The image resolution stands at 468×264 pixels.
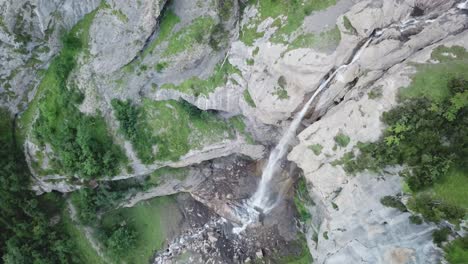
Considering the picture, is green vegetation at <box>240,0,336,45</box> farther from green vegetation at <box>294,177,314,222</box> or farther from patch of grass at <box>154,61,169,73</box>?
green vegetation at <box>294,177,314,222</box>

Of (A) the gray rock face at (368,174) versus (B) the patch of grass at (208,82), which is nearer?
(A) the gray rock face at (368,174)

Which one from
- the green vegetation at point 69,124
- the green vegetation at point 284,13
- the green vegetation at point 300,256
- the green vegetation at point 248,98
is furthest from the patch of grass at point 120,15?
the green vegetation at point 300,256

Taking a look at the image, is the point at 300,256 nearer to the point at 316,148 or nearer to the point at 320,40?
the point at 316,148

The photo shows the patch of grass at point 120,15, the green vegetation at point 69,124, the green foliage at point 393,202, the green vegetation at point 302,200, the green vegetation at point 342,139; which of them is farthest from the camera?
the green vegetation at point 302,200

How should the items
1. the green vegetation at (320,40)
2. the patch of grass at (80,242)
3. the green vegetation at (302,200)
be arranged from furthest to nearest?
the patch of grass at (80,242), the green vegetation at (302,200), the green vegetation at (320,40)

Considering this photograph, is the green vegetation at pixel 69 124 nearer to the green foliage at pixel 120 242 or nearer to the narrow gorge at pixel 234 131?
the narrow gorge at pixel 234 131

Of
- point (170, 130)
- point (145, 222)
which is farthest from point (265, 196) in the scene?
point (145, 222)

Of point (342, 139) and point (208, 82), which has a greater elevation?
point (208, 82)
